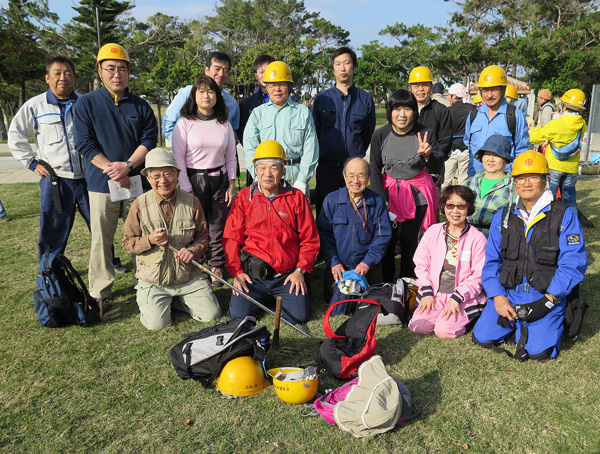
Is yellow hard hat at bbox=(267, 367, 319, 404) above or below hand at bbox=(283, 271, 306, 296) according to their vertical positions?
below

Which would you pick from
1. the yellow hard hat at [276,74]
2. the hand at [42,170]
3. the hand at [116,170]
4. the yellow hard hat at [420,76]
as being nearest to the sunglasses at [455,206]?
the yellow hard hat at [420,76]

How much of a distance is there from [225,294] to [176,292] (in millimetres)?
732

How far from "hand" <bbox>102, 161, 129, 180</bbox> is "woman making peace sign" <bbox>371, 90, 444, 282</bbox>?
2.59 meters

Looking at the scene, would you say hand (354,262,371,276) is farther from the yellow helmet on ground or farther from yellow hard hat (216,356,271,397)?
the yellow helmet on ground

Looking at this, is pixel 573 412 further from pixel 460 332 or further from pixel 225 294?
pixel 225 294

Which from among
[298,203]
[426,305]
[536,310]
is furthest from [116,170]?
[536,310]

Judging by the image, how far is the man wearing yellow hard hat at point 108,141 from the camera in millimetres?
4230

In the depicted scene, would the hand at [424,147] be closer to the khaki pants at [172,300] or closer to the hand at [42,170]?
the khaki pants at [172,300]

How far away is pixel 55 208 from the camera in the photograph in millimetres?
4668

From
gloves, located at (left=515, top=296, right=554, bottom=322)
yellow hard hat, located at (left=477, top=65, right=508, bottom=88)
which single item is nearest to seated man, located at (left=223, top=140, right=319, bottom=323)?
gloves, located at (left=515, top=296, right=554, bottom=322)

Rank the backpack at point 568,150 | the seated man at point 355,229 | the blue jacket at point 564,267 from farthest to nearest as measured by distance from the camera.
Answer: the backpack at point 568,150, the seated man at point 355,229, the blue jacket at point 564,267

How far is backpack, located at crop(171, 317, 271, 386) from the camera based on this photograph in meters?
3.25

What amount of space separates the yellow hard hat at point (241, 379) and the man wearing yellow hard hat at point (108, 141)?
181cm

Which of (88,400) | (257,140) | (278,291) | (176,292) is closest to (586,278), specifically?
(278,291)
